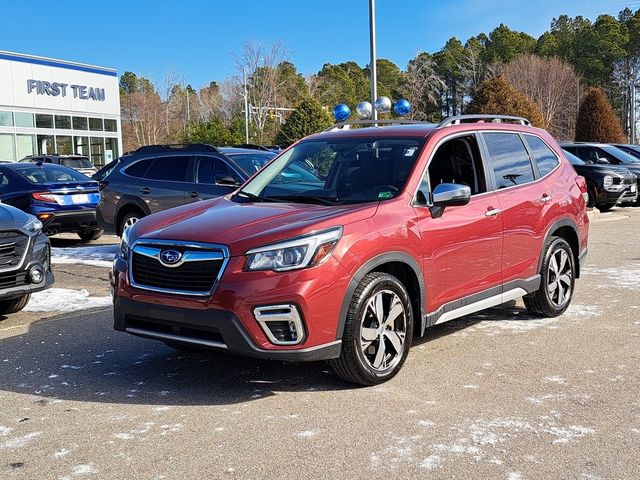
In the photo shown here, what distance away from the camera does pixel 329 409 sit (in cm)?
427

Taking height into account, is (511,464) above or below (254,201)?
below

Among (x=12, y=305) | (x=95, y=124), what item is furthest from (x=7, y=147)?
(x=12, y=305)

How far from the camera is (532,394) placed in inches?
176

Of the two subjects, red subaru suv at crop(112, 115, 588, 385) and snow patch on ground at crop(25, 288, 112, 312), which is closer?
red subaru suv at crop(112, 115, 588, 385)

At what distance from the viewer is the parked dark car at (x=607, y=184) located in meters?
→ 17.8

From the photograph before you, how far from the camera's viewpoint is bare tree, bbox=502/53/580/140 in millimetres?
63250

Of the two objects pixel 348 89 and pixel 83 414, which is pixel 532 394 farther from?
pixel 348 89

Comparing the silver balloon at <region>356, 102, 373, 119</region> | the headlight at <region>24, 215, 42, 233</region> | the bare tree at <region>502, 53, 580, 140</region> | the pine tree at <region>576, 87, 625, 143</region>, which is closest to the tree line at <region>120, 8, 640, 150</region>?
the bare tree at <region>502, 53, 580, 140</region>

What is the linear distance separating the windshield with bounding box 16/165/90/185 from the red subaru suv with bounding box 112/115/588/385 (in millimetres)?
7664

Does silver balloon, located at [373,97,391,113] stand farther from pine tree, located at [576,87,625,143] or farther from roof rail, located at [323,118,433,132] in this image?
pine tree, located at [576,87,625,143]

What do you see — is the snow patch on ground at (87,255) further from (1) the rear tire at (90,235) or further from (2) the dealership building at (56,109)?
(2) the dealership building at (56,109)

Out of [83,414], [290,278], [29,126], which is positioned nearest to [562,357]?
[290,278]

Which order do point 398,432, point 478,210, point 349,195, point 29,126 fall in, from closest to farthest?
point 398,432 < point 349,195 < point 478,210 < point 29,126

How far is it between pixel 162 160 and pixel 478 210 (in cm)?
689
